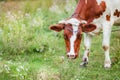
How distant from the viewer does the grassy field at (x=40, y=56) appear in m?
7.69

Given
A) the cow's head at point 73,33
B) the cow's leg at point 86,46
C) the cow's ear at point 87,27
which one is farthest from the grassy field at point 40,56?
the cow's ear at point 87,27

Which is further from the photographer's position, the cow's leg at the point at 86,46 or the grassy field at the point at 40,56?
the cow's leg at the point at 86,46

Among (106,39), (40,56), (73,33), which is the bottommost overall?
(40,56)

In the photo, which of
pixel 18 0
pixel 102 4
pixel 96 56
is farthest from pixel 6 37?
pixel 18 0

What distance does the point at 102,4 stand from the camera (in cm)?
818

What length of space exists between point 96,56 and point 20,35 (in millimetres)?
1785

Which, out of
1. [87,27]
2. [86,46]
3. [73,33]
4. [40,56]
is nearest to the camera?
[73,33]

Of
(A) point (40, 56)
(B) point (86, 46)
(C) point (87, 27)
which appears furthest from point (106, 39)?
(A) point (40, 56)

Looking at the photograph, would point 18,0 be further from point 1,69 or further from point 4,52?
point 1,69

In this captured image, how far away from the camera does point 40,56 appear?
9602mm

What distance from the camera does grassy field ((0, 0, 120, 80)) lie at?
7.69m

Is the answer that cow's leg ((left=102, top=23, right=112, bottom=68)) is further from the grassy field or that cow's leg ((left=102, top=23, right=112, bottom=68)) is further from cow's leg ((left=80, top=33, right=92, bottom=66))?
cow's leg ((left=80, top=33, right=92, bottom=66))

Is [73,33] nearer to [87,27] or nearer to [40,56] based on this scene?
[87,27]

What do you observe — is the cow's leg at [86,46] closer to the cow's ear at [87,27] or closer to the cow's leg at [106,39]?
the cow's leg at [106,39]
